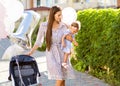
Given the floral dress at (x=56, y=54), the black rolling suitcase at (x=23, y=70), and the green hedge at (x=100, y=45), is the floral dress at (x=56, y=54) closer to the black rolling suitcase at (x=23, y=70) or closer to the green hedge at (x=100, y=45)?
the black rolling suitcase at (x=23, y=70)

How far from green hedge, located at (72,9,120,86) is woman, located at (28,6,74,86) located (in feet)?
6.89

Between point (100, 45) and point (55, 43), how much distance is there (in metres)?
3.06

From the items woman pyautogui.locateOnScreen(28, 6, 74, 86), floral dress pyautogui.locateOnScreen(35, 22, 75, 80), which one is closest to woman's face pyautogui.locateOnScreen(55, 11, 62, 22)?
woman pyautogui.locateOnScreen(28, 6, 74, 86)

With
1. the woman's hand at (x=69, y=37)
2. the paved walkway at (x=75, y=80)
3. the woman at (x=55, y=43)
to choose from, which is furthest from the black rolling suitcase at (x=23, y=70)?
the paved walkway at (x=75, y=80)

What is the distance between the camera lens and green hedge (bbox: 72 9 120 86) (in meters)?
8.95

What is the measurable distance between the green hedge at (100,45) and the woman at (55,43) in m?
2.10

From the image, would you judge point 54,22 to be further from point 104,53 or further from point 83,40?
point 83,40

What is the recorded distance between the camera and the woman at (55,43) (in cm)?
686

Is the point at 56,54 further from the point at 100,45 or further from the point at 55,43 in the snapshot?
the point at 100,45

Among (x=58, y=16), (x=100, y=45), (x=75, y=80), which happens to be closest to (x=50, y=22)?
(x=58, y=16)

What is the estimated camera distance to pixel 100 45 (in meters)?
9.85

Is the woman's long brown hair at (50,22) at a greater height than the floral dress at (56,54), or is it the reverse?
the woman's long brown hair at (50,22)

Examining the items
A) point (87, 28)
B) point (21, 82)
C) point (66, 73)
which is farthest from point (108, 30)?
point (21, 82)

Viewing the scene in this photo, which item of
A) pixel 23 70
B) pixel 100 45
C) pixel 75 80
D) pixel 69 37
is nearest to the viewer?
pixel 23 70
